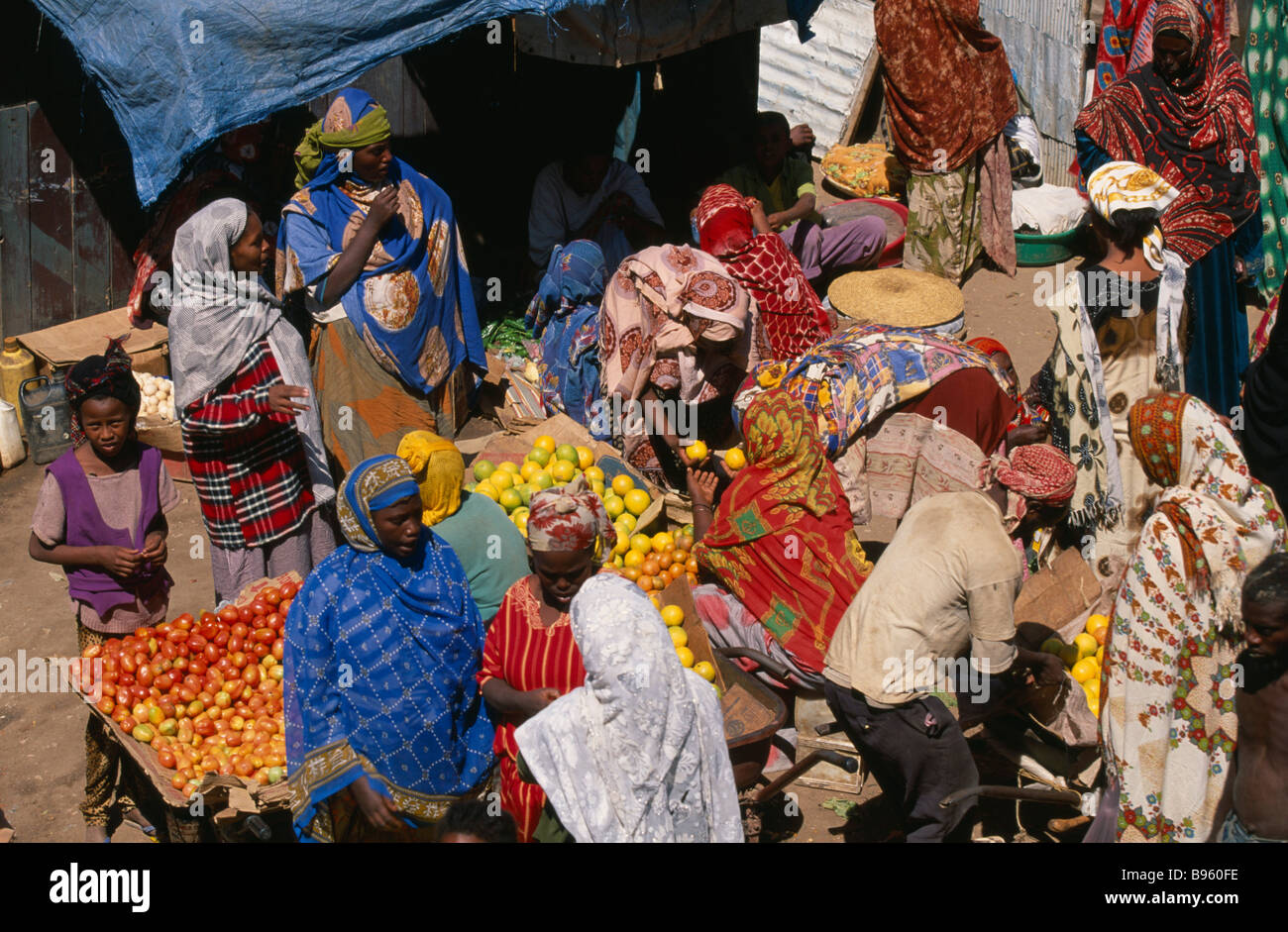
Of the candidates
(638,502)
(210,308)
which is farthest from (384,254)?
(638,502)

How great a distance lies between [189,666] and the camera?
5.05 metres

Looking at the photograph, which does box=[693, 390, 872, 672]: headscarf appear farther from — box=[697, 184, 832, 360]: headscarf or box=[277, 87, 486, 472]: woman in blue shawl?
box=[277, 87, 486, 472]: woman in blue shawl

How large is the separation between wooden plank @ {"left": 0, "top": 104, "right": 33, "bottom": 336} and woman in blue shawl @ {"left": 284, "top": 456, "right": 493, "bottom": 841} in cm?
527

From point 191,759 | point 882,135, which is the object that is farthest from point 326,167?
point 882,135

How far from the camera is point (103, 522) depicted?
504 cm

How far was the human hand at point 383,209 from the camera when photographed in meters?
6.55

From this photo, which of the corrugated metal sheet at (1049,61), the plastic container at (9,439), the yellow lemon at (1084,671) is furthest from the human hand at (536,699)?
the corrugated metal sheet at (1049,61)

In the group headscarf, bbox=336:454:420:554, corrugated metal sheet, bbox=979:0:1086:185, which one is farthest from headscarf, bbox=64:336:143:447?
corrugated metal sheet, bbox=979:0:1086:185

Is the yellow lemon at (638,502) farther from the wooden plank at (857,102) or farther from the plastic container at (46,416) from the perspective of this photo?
the wooden plank at (857,102)

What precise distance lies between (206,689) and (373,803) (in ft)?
4.39

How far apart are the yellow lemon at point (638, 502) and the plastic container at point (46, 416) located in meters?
3.75

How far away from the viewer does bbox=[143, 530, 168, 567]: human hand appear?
509cm

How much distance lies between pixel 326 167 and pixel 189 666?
111 inches

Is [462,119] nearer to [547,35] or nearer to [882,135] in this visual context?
[547,35]
